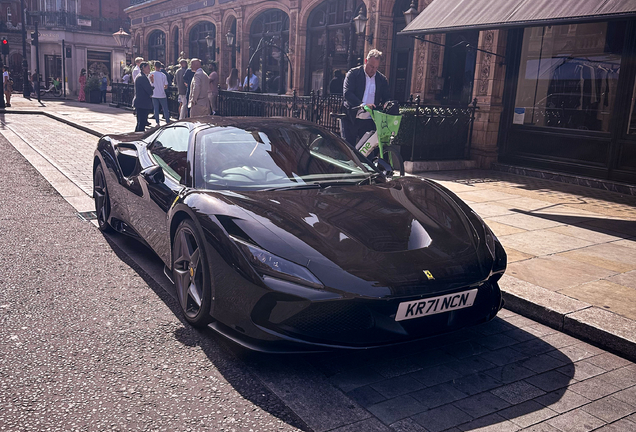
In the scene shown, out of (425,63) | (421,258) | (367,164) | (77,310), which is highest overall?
(425,63)

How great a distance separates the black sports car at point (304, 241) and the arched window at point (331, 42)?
1477cm

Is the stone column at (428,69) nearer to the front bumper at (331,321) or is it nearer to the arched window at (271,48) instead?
the arched window at (271,48)

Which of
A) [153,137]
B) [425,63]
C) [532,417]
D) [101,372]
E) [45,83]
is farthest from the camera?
[45,83]

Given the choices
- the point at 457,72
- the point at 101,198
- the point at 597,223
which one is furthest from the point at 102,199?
the point at 457,72

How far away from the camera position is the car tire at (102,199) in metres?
5.87

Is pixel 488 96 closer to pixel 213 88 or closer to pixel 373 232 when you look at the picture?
pixel 213 88

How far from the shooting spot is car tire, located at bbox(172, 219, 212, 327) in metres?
3.52

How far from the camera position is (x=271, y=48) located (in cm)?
2439

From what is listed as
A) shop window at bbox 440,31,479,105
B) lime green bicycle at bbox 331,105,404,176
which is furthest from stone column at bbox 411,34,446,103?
lime green bicycle at bbox 331,105,404,176

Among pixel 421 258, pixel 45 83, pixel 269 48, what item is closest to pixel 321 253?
pixel 421 258

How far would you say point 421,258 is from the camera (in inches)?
130

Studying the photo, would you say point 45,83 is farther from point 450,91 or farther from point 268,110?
point 450,91

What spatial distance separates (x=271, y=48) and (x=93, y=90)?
1613cm

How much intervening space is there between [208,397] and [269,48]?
23.0 metres
